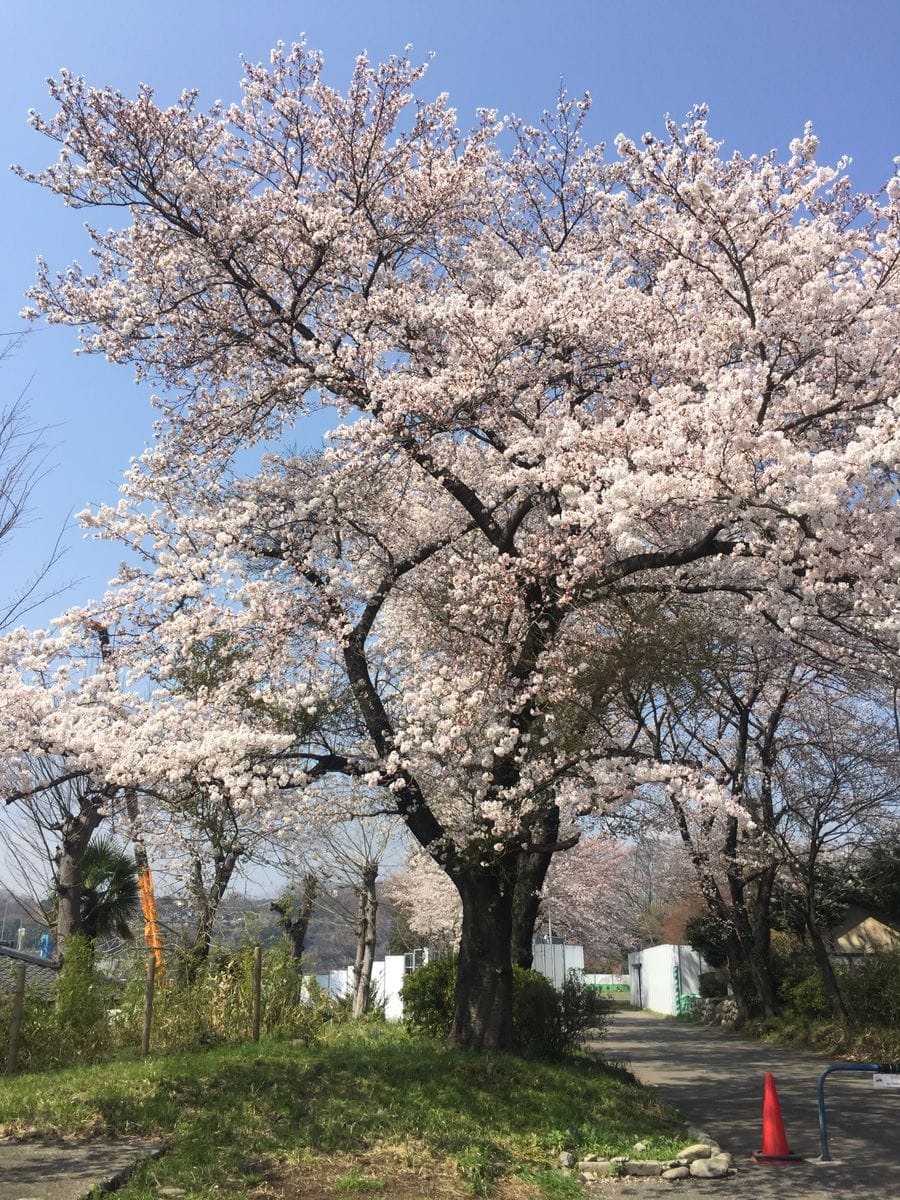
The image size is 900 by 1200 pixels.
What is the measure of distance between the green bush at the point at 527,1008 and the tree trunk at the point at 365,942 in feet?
18.1

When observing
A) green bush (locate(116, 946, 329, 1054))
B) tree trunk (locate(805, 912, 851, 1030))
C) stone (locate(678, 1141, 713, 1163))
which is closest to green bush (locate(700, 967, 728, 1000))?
tree trunk (locate(805, 912, 851, 1030))

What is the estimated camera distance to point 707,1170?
744 cm

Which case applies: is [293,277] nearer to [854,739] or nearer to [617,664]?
[617,664]

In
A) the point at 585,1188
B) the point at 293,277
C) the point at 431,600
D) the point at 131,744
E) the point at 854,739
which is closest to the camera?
the point at 585,1188

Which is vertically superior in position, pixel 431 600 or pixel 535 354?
pixel 535 354

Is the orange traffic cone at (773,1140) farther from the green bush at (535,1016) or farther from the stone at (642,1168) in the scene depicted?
the green bush at (535,1016)

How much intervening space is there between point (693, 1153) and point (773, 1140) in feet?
2.53

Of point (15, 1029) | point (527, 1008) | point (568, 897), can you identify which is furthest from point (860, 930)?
point (15, 1029)

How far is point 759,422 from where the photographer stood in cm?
852

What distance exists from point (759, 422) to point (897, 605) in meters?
1.99

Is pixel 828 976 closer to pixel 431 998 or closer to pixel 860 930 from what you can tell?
pixel 431 998

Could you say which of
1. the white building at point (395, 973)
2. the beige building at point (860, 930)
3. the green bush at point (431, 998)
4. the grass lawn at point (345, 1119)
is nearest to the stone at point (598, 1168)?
the grass lawn at point (345, 1119)

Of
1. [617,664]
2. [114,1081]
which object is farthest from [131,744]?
[617,664]

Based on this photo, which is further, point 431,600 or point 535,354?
point 431,600
